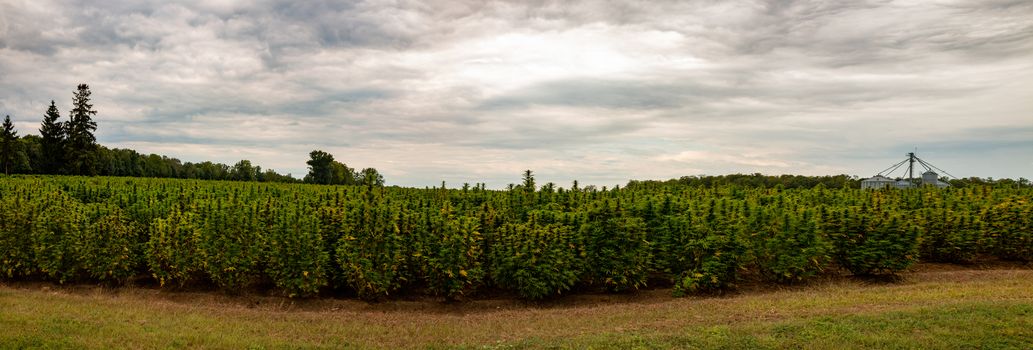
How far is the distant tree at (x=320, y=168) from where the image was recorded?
58.2 m

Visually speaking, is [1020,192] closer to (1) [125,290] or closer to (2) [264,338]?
(2) [264,338]

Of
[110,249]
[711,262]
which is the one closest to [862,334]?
[711,262]

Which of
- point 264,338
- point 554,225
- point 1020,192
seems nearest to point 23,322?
point 264,338

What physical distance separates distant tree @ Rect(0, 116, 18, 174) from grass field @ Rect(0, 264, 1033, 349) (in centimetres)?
6217

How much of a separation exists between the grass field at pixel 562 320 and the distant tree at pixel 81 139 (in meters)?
65.2

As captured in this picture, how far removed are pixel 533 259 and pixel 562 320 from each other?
223 centimetres

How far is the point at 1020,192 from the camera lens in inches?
970

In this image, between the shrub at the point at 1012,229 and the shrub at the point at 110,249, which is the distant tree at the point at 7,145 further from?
the shrub at the point at 1012,229

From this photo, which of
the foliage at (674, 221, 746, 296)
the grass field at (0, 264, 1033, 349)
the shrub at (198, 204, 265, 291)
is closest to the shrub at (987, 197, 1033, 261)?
the grass field at (0, 264, 1033, 349)

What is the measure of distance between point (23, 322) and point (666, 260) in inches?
501

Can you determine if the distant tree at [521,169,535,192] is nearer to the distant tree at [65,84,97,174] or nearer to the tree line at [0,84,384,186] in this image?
the tree line at [0,84,384,186]

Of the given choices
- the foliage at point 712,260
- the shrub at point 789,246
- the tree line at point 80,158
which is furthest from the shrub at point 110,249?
the tree line at point 80,158

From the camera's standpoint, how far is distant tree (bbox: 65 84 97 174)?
70062 mm

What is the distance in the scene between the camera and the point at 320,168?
58781 mm
